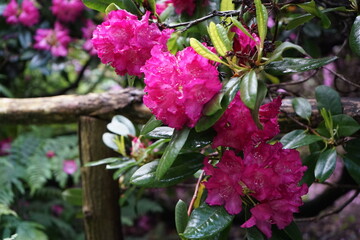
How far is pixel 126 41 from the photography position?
2.29 feet

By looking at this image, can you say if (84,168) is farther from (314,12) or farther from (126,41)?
(314,12)

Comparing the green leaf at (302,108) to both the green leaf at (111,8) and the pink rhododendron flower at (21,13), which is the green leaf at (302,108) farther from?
the pink rhododendron flower at (21,13)

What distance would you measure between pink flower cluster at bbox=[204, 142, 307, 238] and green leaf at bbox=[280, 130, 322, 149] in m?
0.19

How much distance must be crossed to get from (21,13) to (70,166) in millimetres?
909

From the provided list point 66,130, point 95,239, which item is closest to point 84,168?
point 95,239

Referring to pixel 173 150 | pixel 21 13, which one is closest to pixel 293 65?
pixel 173 150

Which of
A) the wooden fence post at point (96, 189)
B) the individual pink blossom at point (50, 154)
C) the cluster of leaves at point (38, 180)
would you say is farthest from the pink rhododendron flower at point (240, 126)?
the individual pink blossom at point (50, 154)

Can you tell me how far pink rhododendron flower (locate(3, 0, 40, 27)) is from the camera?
7.46 feet

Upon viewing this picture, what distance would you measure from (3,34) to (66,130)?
3.43ft

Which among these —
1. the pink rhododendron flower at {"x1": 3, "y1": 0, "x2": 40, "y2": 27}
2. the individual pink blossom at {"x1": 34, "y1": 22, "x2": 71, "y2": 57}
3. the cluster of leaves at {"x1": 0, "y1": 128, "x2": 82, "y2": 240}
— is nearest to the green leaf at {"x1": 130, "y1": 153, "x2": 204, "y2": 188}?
the cluster of leaves at {"x1": 0, "y1": 128, "x2": 82, "y2": 240}

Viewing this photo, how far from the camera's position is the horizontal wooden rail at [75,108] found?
1384mm

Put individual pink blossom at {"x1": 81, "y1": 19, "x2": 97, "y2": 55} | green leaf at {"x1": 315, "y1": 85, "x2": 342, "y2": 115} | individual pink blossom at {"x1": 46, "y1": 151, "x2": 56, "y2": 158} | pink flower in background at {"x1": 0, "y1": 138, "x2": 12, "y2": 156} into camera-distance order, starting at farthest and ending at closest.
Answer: pink flower in background at {"x1": 0, "y1": 138, "x2": 12, "y2": 156} < individual pink blossom at {"x1": 46, "y1": 151, "x2": 56, "y2": 158} < individual pink blossom at {"x1": 81, "y1": 19, "x2": 97, "y2": 55} < green leaf at {"x1": 315, "y1": 85, "x2": 342, "y2": 115}

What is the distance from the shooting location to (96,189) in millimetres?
1487

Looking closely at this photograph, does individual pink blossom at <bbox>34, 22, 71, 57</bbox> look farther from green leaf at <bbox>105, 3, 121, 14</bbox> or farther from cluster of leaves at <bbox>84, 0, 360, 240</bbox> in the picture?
green leaf at <bbox>105, 3, 121, 14</bbox>
